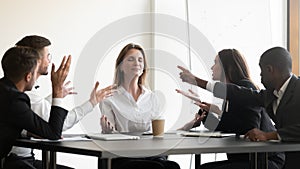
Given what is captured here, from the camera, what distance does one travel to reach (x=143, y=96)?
3377 mm

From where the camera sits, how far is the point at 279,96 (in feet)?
8.95

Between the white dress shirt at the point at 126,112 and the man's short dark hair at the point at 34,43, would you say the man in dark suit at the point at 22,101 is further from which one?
the white dress shirt at the point at 126,112

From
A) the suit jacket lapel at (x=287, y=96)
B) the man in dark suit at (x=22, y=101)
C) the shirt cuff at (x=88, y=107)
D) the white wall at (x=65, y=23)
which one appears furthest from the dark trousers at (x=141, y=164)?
the white wall at (x=65, y=23)

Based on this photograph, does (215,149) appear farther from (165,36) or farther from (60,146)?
(165,36)

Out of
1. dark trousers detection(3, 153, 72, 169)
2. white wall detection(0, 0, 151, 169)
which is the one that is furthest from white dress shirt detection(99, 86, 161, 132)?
white wall detection(0, 0, 151, 169)

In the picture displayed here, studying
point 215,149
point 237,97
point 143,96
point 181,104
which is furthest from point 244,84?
point 181,104

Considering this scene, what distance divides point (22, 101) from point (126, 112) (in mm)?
994

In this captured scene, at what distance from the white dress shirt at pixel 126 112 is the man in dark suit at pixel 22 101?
0.77 meters

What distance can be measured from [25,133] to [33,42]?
0.46 meters

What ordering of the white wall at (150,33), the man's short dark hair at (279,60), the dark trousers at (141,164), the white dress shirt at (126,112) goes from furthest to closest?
the white wall at (150,33) < the white dress shirt at (126,112) < the dark trousers at (141,164) < the man's short dark hair at (279,60)

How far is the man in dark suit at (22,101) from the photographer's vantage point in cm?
238

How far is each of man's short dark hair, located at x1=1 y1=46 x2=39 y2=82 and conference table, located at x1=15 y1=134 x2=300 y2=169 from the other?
311mm

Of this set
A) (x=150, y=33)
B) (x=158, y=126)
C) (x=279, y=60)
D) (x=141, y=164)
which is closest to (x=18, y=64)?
(x=158, y=126)

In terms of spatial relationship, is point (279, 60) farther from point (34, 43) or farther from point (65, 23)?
point (65, 23)
